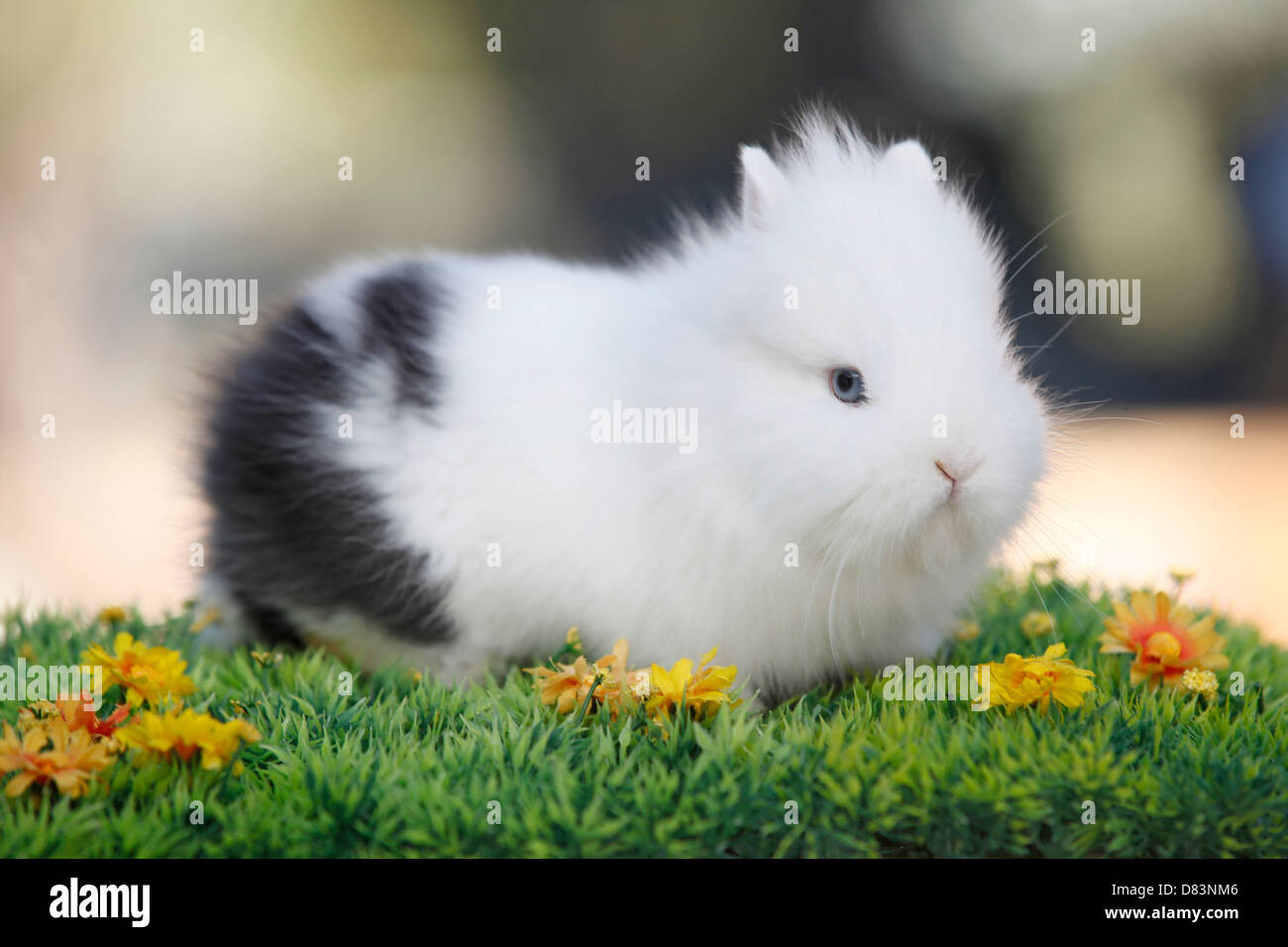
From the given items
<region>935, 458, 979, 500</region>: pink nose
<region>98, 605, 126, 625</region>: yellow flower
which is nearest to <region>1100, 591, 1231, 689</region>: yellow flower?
<region>935, 458, 979, 500</region>: pink nose

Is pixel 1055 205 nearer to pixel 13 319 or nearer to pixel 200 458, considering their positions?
pixel 200 458

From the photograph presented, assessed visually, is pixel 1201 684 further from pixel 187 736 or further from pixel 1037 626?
pixel 187 736

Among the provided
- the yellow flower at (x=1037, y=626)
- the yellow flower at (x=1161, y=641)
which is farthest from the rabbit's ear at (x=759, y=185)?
the yellow flower at (x=1037, y=626)

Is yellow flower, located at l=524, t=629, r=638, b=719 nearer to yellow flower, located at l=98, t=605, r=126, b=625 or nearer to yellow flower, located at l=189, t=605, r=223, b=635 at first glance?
yellow flower, located at l=189, t=605, r=223, b=635

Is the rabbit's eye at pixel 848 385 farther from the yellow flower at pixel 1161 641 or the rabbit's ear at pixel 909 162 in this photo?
the yellow flower at pixel 1161 641

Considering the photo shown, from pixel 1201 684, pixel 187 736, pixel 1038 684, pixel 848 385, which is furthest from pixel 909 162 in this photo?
pixel 187 736
